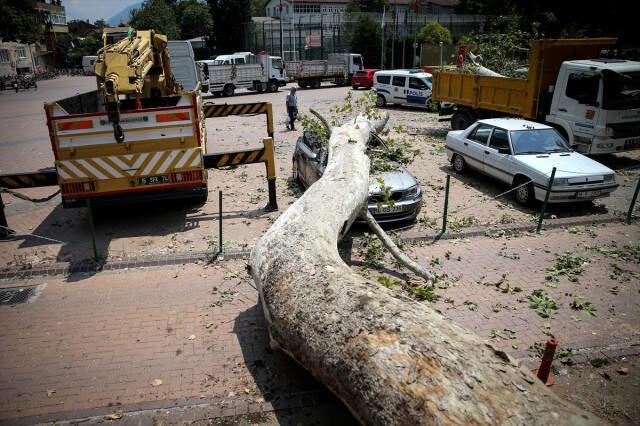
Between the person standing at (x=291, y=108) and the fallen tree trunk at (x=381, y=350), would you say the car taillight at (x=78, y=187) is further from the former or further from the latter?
the person standing at (x=291, y=108)

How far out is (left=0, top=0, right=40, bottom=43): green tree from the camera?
42.4 meters

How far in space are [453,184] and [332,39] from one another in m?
40.9

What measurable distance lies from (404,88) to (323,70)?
13016 millimetres

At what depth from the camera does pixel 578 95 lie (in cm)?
1215

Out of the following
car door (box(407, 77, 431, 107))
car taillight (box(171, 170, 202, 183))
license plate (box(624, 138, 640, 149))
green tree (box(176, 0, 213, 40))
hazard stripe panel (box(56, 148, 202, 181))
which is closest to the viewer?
hazard stripe panel (box(56, 148, 202, 181))

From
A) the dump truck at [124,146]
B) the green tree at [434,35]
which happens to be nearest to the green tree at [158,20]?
the green tree at [434,35]

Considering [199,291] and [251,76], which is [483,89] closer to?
[199,291]

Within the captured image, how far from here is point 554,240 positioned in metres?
8.03

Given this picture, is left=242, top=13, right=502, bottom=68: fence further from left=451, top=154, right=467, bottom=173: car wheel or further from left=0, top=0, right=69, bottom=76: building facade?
left=451, top=154, right=467, bottom=173: car wheel

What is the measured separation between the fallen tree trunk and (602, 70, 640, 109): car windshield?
986cm

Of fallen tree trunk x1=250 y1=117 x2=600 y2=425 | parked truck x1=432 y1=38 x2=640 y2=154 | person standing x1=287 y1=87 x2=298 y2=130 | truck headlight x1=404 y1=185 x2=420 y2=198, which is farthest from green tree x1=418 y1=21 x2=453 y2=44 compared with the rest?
fallen tree trunk x1=250 y1=117 x2=600 y2=425

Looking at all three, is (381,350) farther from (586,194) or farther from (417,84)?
(417,84)

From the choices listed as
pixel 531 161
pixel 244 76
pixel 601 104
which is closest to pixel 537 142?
pixel 531 161

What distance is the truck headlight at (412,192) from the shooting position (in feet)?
27.9
